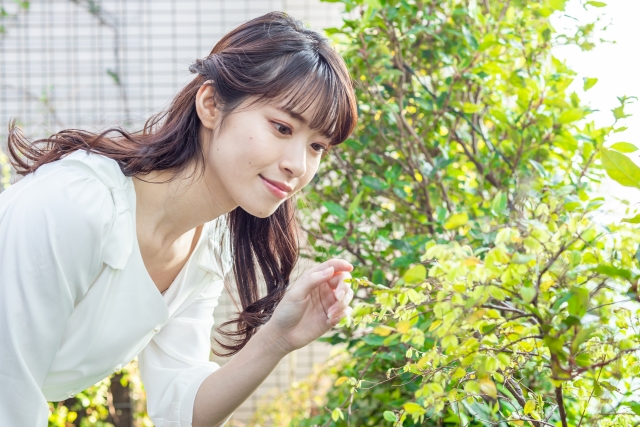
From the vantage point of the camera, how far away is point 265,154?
3.59 feet

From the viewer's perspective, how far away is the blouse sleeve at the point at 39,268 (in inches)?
39.7

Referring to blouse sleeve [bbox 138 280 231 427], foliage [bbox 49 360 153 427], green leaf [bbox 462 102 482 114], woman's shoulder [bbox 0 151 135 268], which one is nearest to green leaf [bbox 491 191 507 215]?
green leaf [bbox 462 102 482 114]

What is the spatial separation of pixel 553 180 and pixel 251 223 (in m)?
0.65

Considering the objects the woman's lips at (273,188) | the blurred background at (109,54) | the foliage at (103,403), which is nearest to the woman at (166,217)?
the woman's lips at (273,188)

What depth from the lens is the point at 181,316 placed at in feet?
4.92

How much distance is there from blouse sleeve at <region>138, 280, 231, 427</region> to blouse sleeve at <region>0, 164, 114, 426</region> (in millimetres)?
309

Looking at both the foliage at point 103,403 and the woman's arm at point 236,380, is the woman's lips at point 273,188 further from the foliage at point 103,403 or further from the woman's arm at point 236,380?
the foliage at point 103,403

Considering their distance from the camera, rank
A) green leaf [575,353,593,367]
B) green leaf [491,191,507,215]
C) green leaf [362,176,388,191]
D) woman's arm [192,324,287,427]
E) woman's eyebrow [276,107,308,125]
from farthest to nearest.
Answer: green leaf [362,176,388,191] < woman's arm [192,324,287,427] < woman's eyebrow [276,107,308,125] < green leaf [491,191,507,215] < green leaf [575,353,593,367]

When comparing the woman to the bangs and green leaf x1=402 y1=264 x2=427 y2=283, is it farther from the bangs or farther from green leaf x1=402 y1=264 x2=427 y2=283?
green leaf x1=402 y1=264 x2=427 y2=283

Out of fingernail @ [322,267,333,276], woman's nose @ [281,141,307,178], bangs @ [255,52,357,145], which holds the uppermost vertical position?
bangs @ [255,52,357,145]

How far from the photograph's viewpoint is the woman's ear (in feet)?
3.98

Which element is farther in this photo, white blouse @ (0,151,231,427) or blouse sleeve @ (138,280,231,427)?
blouse sleeve @ (138,280,231,427)

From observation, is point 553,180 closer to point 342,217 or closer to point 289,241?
point 342,217

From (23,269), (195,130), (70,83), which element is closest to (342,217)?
(195,130)
